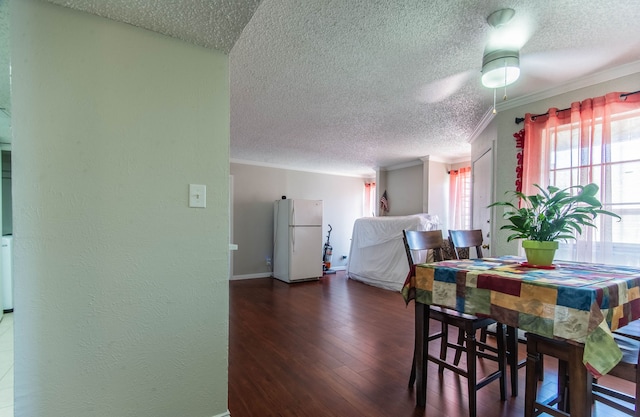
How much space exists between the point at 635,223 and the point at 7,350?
16.5 feet

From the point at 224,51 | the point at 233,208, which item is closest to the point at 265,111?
the point at 224,51

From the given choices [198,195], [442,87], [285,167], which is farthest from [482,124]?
[285,167]

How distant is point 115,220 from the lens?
1.35 meters

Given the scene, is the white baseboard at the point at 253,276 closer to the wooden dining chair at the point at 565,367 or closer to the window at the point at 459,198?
the window at the point at 459,198

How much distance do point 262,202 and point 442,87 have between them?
404 centimetres

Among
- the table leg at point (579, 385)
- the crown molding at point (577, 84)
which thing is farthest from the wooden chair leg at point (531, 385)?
the crown molding at point (577, 84)

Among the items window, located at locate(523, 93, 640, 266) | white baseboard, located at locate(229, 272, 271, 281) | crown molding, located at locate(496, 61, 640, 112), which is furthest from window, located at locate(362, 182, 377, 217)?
window, located at locate(523, 93, 640, 266)

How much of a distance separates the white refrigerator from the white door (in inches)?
105

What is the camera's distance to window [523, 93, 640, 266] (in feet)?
6.91

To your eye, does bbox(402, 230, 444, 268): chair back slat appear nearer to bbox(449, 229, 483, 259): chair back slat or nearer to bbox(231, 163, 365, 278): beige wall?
bbox(449, 229, 483, 259): chair back slat

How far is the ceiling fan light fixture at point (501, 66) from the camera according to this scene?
1.87 meters

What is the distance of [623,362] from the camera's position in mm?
1175

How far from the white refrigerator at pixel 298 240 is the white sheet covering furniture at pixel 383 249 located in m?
0.72

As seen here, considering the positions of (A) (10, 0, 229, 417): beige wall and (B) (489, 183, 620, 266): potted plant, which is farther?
(B) (489, 183, 620, 266): potted plant
